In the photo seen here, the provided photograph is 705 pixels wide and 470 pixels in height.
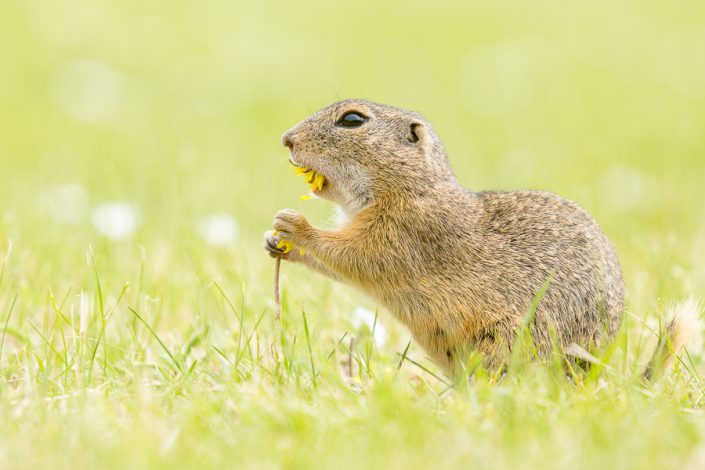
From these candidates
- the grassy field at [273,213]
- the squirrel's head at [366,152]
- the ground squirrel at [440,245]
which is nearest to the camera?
the grassy field at [273,213]

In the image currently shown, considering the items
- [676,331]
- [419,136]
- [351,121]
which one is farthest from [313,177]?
[676,331]

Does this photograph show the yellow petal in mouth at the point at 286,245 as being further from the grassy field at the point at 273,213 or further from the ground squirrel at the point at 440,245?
the grassy field at the point at 273,213

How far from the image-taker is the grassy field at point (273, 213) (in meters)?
3.08

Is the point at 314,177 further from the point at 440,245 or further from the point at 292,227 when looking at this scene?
the point at 440,245

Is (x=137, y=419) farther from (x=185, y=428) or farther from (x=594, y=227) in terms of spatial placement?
(x=594, y=227)

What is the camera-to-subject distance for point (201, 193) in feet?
24.3

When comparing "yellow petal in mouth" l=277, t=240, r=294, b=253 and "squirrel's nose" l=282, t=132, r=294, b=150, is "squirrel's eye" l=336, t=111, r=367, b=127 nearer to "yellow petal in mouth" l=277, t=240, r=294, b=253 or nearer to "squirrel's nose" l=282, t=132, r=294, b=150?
"squirrel's nose" l=282, t=132, r=294, b=150

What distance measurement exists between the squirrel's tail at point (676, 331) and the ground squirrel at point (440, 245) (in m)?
0.22

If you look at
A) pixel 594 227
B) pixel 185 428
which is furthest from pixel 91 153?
pixel 185 428

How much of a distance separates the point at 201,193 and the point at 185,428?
4395 millimetres

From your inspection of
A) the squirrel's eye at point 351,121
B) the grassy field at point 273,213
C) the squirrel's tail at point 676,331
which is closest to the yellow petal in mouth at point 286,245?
the grassy field at point 273,213

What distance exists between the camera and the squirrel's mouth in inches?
184

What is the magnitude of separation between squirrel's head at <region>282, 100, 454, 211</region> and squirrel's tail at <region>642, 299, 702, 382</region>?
1.14 meters

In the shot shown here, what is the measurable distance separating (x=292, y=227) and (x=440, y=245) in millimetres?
619
